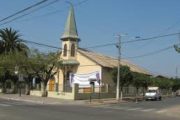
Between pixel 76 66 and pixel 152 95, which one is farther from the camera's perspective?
pixel 76 66

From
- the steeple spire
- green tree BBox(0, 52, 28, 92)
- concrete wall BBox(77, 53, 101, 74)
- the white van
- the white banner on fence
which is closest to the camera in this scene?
green tree BBox(0, 52, 28, 92)

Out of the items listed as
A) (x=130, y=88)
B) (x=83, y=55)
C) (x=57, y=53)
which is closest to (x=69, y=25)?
(x=83, y=55)

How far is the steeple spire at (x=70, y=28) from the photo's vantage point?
70.8 m

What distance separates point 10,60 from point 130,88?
21.9m

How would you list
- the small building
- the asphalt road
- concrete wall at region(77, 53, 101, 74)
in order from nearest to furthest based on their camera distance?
the asphalt road < the small building < concrete wall at region(77, 53, 101, 74)

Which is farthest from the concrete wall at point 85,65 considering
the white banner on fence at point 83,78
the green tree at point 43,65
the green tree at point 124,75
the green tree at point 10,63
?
the green tree at point 10,63

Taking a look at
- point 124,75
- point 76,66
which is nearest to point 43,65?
point 124,75

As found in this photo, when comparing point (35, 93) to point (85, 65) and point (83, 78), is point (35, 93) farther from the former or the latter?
point (85, 65)

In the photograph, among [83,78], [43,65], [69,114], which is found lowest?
[69,114]

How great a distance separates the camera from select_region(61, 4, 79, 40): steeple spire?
232 feet

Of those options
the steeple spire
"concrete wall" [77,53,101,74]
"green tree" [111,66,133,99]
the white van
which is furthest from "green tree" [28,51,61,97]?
the white van

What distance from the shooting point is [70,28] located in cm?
7088

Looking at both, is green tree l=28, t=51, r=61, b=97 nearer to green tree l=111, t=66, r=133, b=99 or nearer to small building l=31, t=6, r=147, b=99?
small building l=31, t=6, r=147, b=99

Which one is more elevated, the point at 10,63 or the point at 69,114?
the point at 10,63
